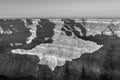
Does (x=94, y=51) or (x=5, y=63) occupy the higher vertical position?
(x=94, y=51)

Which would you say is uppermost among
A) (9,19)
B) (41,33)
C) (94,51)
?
(9,19)

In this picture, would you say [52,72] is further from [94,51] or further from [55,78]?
[94,51]

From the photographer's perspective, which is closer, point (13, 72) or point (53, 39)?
point (13, 72)

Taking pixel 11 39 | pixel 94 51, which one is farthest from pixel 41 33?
pixel 94 51

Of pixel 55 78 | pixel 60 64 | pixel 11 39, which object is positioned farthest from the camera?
pixel 11 39

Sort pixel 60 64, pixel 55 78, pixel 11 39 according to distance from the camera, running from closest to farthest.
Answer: pixel 55 78, pixel 60 64, pixel 11 39

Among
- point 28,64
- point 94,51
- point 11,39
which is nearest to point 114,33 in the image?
point 94,51

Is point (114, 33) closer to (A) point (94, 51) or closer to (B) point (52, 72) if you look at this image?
(A) point (94, 51)
